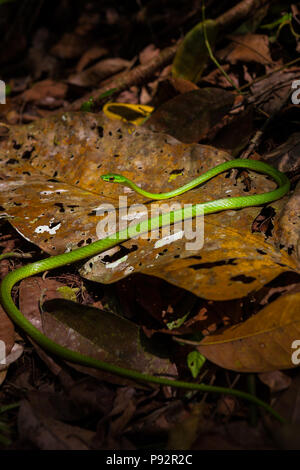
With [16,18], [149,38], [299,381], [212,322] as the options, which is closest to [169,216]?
[212,322]

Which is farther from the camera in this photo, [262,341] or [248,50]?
[248,50]

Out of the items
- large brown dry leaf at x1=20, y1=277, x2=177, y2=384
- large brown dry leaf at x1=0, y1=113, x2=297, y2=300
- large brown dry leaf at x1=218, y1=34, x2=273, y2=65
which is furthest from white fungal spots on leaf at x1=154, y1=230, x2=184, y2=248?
large brown dry leaf at x1=218, y1=34, x2=273, y2=65

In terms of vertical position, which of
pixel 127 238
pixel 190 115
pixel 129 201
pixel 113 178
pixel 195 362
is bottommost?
pixel 195 362

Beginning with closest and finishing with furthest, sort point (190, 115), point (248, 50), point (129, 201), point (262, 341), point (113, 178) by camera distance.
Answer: point (262, 341)
point (129, 201)
point (113, 178)
point (190, 115)
point (248, 50)

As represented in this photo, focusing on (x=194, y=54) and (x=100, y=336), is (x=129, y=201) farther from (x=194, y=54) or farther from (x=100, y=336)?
(x=194, y=54)

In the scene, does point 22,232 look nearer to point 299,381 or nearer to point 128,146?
point 128,146

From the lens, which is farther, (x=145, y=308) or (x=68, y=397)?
(x=145, y=308)

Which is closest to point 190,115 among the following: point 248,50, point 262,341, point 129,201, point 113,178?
point 113,178
